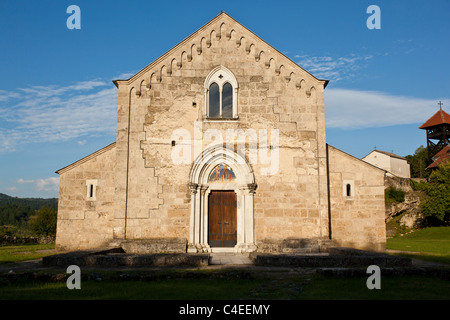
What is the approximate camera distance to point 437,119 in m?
64.1

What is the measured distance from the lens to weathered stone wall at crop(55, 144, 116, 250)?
56.7 feet

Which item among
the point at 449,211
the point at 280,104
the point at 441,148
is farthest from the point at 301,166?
the point at 441,148

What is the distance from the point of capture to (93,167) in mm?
17906

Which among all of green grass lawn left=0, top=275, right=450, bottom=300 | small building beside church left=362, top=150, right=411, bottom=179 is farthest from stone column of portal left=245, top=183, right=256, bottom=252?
small building beside church left=362, top=150, right=411, bottom=179

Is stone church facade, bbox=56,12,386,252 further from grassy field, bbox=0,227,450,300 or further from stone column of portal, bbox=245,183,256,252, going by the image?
grassy field, bbox=0,227,450,300

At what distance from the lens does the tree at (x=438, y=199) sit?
39.2 meters

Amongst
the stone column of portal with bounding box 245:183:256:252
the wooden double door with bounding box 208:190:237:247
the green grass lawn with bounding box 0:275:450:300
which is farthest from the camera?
the wooden double door with bounding box 208:190:237:247

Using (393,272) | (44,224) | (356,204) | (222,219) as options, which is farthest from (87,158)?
(44,224)

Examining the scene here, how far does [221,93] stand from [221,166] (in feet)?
11.3

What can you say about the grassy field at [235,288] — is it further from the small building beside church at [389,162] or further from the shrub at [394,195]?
the small building beside church at [389,162]

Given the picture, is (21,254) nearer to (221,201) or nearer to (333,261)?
(221,201)

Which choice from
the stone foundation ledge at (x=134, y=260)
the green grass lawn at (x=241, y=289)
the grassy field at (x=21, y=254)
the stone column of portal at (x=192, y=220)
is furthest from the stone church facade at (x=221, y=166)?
the green grass lawn at (x=241, y=289)

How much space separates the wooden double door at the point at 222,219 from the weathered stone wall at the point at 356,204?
15.0 ft

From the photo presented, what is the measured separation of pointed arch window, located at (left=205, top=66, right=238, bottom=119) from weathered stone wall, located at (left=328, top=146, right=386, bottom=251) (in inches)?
204
